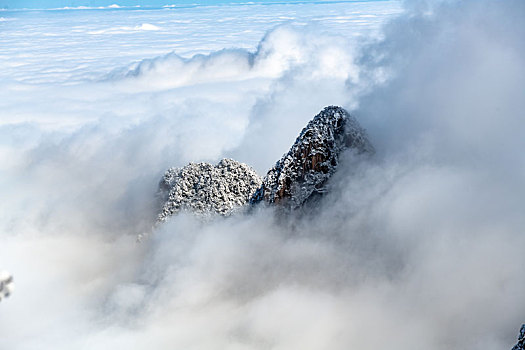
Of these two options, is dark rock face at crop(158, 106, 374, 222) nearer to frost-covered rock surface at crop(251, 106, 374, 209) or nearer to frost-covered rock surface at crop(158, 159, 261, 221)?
frost-covered rock surface at crop(251, 106, 374, 209)

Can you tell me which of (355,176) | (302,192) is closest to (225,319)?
(302,192)

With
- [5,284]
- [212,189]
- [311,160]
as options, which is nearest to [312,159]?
[311,160]

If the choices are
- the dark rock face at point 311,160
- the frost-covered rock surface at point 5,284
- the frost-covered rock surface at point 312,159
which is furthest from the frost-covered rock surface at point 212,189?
the frost-covered rock surface at point 5,284

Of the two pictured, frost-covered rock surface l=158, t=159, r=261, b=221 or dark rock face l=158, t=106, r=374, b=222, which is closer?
dark rock face l=158, t=106, r=374, b=222

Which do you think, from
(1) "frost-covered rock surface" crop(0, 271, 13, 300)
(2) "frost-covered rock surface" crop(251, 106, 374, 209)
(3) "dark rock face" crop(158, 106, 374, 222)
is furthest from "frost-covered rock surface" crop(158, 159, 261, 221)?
(1) "frost-covered rock surface" crop(0, 271, 13, 300)

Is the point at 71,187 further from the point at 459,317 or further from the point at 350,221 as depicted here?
the point at 459,317

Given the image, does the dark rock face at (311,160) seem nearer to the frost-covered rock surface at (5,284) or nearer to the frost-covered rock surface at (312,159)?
the frost-covered rock surface at (312,159)
